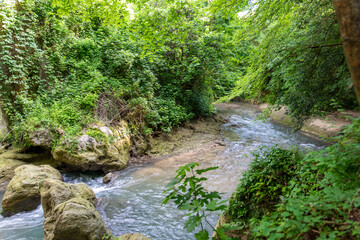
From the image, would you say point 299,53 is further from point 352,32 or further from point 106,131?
point 106,131

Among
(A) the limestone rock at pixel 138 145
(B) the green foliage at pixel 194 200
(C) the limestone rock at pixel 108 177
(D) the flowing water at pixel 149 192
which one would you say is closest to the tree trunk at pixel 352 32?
(B) the green foliage at pixel 194 200

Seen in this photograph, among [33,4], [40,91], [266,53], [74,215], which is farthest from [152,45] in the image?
[33,4]

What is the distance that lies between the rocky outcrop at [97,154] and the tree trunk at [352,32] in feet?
20.5

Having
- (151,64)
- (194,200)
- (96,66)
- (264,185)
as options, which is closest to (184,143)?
(151,64)

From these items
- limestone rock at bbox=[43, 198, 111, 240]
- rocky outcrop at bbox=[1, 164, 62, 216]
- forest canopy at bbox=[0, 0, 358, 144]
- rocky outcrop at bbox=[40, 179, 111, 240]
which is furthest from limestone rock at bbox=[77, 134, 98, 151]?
limestone rock at bbox=[43, 198, 111, 240]

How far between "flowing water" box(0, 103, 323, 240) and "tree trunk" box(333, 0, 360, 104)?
2.34 m

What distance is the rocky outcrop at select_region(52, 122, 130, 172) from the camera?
5.89 meters

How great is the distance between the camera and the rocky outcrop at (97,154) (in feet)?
19.3

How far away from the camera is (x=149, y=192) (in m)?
5.43

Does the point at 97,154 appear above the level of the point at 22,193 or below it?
above

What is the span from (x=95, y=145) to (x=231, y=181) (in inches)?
171

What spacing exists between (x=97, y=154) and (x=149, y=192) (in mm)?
2097

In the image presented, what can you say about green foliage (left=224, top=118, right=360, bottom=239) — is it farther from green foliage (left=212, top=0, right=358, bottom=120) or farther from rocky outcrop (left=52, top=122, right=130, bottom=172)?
rocky outcrop (left=52, top=122, right=130, bottom=172)

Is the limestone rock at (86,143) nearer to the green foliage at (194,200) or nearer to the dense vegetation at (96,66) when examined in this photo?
the dense vegetation at (96,66)
